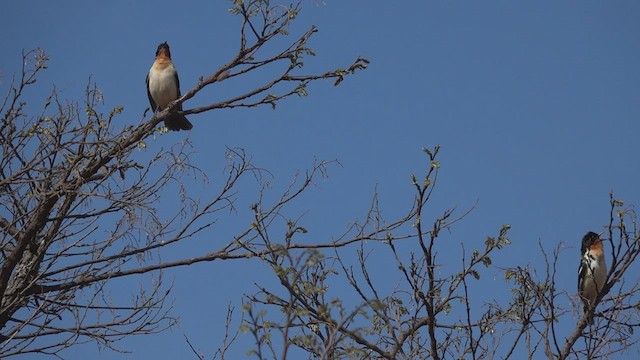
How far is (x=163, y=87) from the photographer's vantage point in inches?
458

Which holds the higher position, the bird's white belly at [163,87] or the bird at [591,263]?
the bird's white belly at [163,87]

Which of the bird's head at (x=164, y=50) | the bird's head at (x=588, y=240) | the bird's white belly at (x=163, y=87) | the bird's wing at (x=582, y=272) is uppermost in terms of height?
the bird's head at (x=164, y=50)

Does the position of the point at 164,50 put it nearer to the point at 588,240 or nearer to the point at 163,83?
the point at 163,83

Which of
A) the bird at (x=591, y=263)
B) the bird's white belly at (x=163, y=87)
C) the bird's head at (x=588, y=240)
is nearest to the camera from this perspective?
the bird at (x=591, y=263)

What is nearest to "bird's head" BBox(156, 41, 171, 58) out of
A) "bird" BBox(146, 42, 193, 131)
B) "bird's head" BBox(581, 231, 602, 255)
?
"bird" BBox(146, 42, 193, 131)

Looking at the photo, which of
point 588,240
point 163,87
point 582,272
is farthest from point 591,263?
point 163,87

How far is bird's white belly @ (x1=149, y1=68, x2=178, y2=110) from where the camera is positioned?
11617 mm

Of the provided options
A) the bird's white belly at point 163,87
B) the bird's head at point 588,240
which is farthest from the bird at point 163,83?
the bird's head at point 588,240

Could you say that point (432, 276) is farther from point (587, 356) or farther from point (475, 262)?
point (587, 356)

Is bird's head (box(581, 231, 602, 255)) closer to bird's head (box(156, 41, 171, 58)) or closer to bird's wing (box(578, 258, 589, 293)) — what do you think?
bird's wing (box(578, 258, 589, 293))

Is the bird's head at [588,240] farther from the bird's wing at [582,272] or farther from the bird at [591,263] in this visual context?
the bird's wing at [582,272]

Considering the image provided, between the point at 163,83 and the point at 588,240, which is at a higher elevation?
the point at 163,83

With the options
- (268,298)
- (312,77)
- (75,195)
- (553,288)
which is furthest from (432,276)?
(75,195)

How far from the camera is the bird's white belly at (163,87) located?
11.6 metres
